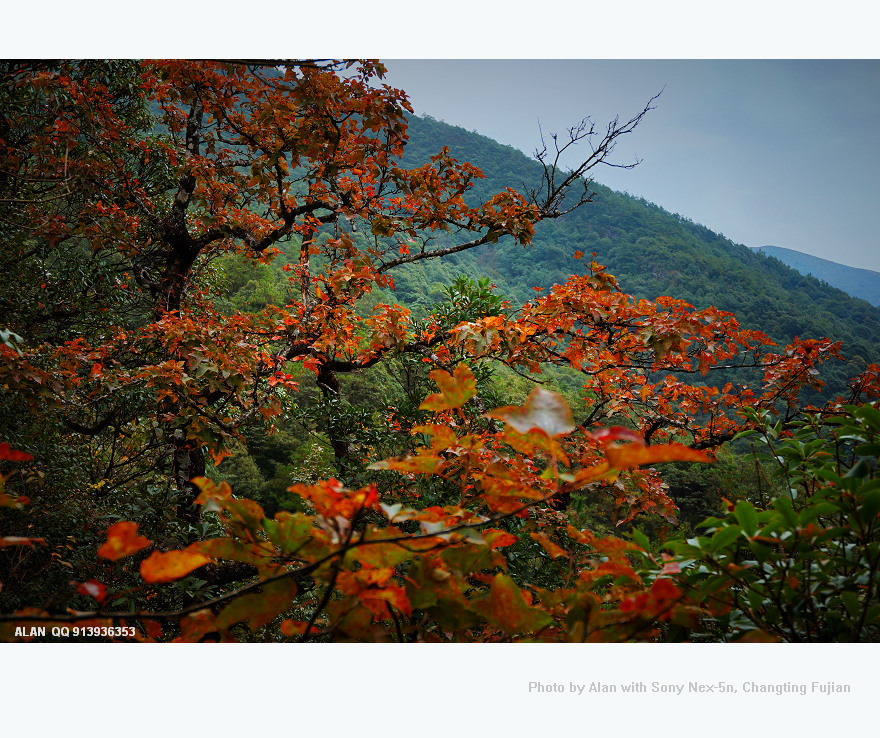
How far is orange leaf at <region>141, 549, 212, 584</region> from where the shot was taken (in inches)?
15.5

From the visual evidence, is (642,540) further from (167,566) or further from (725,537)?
(167,566)

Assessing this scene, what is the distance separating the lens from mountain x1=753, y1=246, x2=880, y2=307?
1.78 meters

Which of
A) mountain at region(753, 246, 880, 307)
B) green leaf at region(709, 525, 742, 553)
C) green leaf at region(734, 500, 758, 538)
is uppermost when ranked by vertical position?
mountain at region(753, 246, 880, 307)

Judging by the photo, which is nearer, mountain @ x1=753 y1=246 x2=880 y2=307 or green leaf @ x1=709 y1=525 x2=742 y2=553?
green leaf @ x1=709 y1=525 x2=742 y2=553

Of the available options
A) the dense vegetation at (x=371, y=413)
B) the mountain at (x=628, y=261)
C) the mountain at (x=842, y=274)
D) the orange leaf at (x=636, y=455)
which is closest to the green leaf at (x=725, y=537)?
the dense vegetation at (x=371, y=413)

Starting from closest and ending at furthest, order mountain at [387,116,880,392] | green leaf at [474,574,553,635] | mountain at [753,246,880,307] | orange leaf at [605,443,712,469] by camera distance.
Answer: orange leaf at [605,443,712,469]
green leaf at [474,574,553,635]
mountain at [753,246,880,307]
mountain at [387,116,880,392]

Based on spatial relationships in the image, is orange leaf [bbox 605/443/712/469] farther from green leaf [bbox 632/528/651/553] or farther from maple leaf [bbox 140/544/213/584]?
maple leaf [bbox 140/544/213/584]

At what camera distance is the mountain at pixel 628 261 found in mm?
3299

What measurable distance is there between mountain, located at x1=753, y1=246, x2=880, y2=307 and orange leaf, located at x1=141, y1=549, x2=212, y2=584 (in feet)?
7.21

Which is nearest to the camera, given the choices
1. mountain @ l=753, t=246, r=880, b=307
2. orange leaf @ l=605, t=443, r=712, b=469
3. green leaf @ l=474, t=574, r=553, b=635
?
orange leaf @ l=605, t=443, r=712, b=469

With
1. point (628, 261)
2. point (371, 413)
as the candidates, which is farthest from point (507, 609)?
point (628, 261)

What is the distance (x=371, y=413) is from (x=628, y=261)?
3.24m

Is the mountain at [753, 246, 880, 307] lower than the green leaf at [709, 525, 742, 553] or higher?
higher

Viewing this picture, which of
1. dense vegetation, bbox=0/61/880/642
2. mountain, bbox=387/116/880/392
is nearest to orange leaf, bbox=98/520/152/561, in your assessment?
dense vegetation, bbox=0/61/880/642
